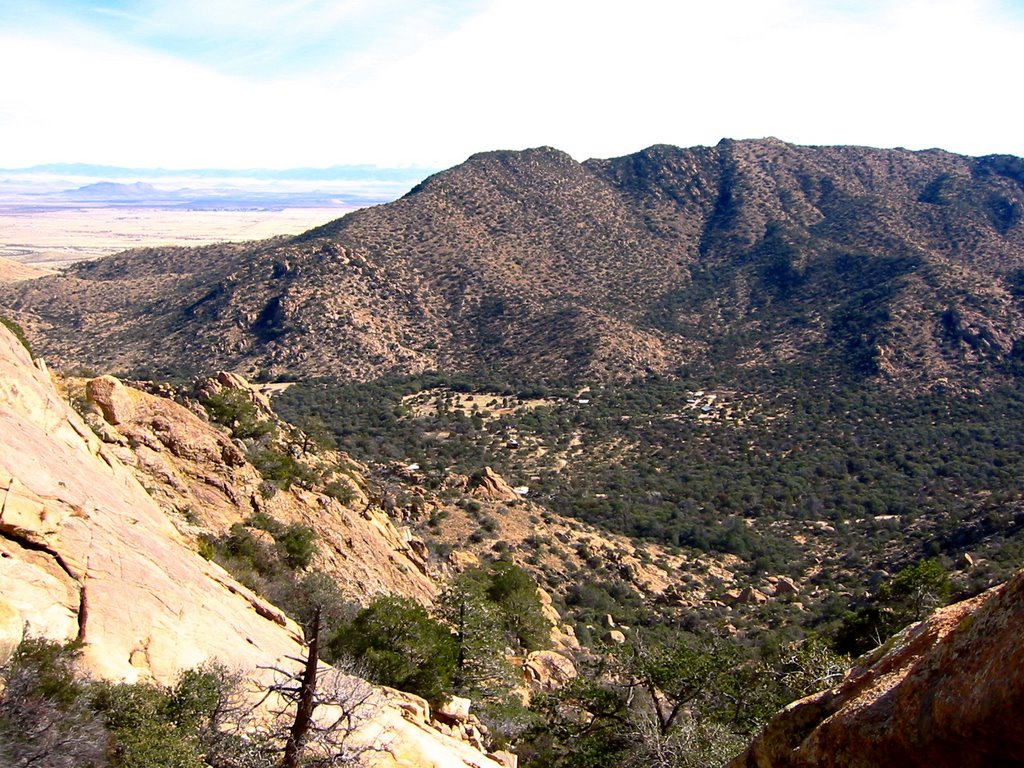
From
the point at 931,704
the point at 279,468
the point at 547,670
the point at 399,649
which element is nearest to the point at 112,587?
the point at 399,649

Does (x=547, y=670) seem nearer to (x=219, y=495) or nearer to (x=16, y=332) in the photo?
(x=219, y=495)

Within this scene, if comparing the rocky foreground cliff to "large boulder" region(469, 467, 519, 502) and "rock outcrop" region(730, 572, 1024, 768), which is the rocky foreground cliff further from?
"large boulder" region(469, 467, 519, 502)

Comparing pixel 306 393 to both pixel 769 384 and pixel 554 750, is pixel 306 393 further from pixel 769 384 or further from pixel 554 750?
pixel 554 750

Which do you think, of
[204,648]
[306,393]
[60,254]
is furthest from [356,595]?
[60,254]

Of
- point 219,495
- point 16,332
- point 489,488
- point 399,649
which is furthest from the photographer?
point 489,488

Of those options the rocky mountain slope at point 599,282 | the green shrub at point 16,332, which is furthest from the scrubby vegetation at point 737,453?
the green shrub at point 16,332

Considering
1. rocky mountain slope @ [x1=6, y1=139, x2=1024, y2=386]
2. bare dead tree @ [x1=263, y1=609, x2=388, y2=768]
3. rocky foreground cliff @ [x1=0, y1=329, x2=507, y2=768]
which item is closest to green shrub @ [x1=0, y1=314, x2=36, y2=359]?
rocky foreground cliff @ [x1=0, y1=329, x2=507, y2=768]

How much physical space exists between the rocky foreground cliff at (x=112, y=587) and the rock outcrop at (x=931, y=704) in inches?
200

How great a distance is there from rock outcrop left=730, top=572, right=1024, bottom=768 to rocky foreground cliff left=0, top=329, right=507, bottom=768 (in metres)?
5.07

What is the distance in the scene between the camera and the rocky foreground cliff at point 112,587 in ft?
29.3

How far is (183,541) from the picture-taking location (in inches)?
551

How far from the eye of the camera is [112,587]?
9.88 m

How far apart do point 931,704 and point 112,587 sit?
32.5 ft

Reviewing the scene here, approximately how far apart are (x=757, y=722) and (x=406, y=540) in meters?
14.5
